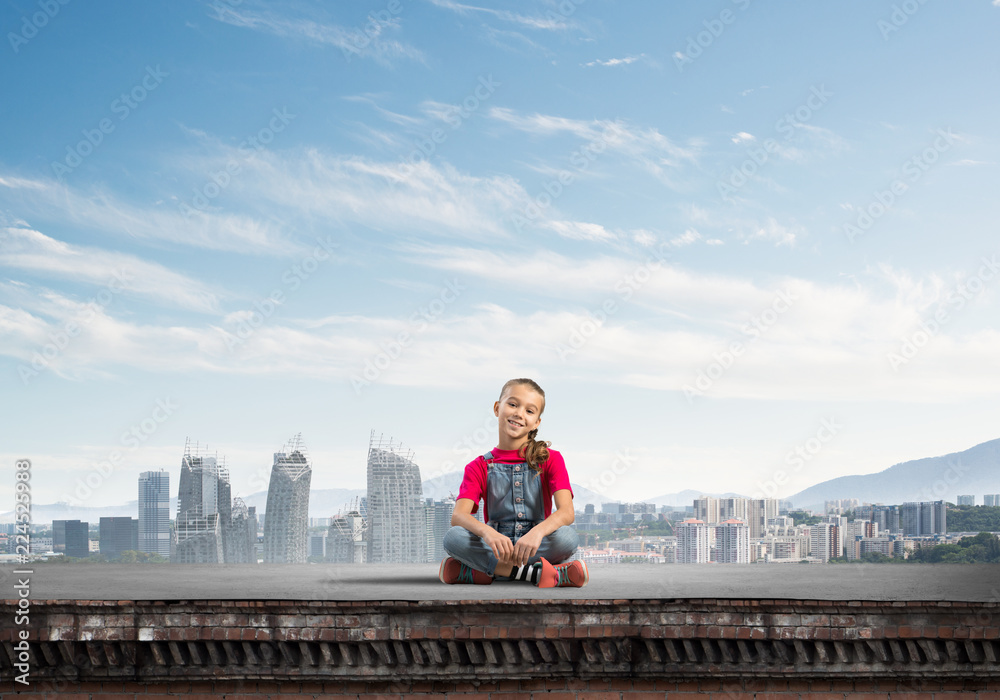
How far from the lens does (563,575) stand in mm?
5758

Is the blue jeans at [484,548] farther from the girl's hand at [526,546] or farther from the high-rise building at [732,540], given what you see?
the high-rise building at [732,540]

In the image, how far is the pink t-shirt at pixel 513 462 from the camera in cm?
623

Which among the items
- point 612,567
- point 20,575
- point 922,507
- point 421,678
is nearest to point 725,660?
point 421,678

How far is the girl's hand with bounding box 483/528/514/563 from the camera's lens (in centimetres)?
563

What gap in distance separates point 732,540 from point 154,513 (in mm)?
17493

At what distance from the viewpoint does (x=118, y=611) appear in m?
4.67

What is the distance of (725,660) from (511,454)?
229cm

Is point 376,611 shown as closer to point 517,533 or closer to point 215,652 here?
point 215,652

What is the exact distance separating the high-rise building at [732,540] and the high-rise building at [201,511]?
48.2ft

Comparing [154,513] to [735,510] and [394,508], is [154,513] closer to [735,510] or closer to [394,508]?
[394,508]

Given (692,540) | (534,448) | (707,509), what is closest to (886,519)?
(692,540)

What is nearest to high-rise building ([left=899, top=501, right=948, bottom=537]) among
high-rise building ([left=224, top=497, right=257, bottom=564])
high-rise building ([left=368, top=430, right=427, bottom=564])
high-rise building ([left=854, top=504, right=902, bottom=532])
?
high-rise building ([left=854, top=504, right=902, bottom=532])

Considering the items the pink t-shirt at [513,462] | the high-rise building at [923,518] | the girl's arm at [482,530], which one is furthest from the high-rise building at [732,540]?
the girl's arm at [482,530]

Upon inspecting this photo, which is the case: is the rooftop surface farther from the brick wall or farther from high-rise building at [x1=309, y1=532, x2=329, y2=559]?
high-rise building at [x1=309, y1=532, x2=329, y2=559]
